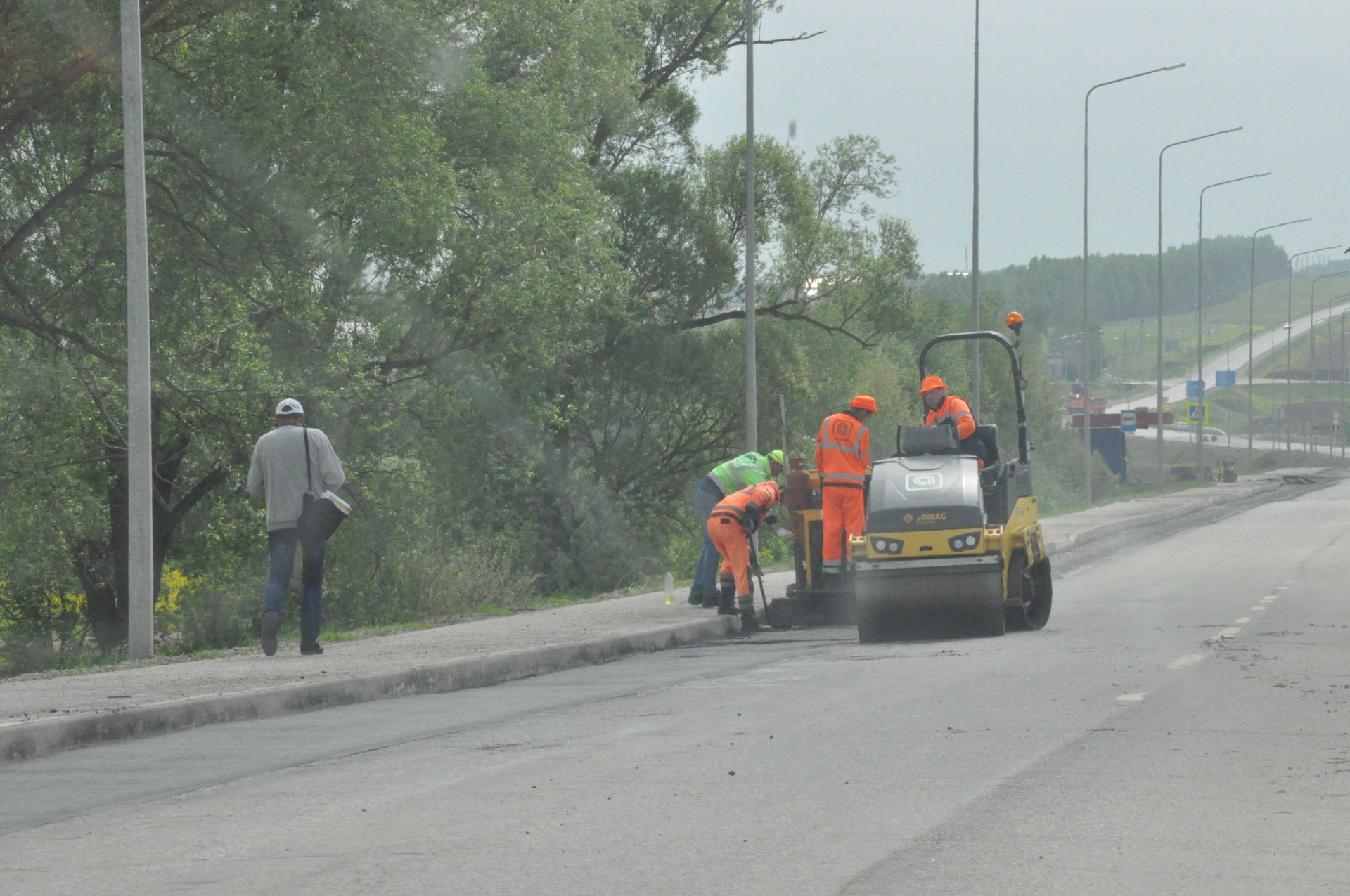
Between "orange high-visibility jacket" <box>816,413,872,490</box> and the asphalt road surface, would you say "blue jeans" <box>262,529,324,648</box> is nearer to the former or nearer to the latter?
the asphalt road surface

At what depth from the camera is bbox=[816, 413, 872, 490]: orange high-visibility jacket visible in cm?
1558

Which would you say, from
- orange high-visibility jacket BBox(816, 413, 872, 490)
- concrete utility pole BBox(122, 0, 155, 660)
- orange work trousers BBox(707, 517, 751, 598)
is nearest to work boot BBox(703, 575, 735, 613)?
orange work trousers BBox(707, 517, 751, 598)

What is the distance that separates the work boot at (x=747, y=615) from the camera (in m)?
16.7

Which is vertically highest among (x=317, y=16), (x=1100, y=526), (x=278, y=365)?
(x=317, y=16)

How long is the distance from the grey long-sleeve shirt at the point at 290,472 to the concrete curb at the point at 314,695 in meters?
1.70

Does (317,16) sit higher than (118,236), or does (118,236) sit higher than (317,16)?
(317,16)

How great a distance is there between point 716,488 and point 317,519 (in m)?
A: 5.87

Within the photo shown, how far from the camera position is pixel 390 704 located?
11.4 meters

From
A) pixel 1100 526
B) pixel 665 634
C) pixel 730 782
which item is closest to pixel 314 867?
pixel 730 782

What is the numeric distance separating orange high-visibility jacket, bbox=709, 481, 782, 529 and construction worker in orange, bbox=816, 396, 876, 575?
84 centimetres

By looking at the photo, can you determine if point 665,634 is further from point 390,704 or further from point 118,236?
point 118,236

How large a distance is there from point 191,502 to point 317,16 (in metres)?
7.71

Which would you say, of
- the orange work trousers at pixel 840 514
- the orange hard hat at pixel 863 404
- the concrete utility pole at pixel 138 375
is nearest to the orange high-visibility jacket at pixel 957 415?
the orange hard hat at pixel 863 404

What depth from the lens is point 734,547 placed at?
54.3ft
